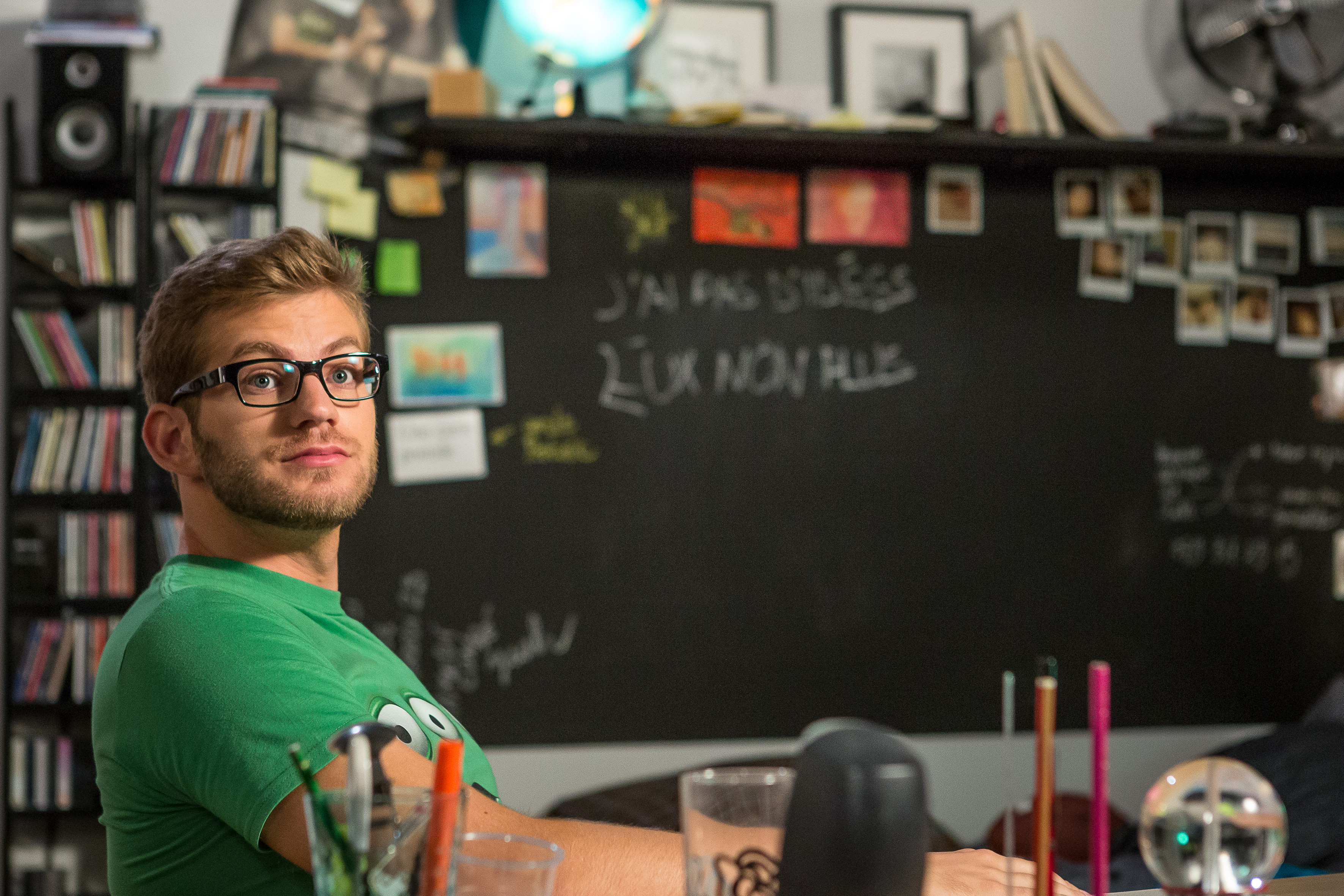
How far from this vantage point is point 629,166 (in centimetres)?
303

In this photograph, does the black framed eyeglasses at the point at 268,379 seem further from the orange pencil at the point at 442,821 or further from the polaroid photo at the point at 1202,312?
the polaroid photo at the point at 1202,312

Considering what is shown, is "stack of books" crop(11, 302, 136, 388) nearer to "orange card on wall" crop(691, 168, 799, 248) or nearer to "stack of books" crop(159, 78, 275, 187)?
"stack of books" crop(159, 78, 275, 187)

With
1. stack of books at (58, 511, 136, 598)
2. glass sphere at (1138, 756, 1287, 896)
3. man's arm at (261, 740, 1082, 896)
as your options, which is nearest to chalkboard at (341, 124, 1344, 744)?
stack of books at (58, 511, 136, 598)

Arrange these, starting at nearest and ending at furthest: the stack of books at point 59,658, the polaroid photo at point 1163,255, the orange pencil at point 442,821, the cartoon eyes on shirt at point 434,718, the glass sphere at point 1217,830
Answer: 1. the orange pencil at point 442,821
2. the glass sphere at point 1217,830
3. the cartoon eyes on shirt at point 434,718
4. the stack of books at point 59,658
5. the polaroid photo at point 1163,255

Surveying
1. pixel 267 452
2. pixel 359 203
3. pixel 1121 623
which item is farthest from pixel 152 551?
pixel 1121 623

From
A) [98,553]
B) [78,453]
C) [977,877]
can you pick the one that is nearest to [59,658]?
[98,553]

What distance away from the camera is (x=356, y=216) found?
115 inches

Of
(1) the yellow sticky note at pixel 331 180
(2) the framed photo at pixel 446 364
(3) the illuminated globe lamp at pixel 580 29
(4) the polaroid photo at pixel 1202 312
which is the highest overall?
(3) the illuminated globe lamp at pixel 580 29

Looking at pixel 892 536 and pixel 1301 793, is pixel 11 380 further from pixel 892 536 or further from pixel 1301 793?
pixel 1301 793

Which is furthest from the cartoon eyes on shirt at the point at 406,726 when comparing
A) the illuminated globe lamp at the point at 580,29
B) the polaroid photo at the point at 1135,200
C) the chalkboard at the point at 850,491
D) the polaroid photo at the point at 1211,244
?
the polaroid photo at the point at 1211,244

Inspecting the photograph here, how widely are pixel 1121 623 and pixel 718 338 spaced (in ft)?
4.55

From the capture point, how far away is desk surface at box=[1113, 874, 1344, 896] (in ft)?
3.54

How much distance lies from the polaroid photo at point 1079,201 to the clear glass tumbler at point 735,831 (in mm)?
2812

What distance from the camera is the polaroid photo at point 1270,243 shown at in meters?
3.32
